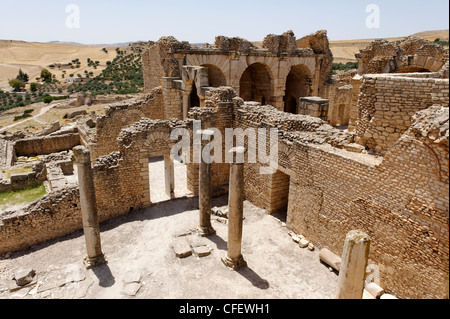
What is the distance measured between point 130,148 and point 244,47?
10403 millimetres

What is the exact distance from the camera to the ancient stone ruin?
5.95 metres

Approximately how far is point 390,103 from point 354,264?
3856 millimetres

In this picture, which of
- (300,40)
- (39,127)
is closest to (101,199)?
(300,40)

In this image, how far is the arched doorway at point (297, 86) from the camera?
69.5ft

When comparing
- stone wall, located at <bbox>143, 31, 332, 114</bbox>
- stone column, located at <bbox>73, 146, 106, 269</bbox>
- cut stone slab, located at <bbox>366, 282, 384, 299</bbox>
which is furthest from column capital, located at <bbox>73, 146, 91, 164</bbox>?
cut stone slab, located at <bbox>366, 282, 384, 299</bbox>

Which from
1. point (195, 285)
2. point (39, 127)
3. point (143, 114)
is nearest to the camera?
point (195, 285)

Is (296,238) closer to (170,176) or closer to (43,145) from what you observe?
(170,176)

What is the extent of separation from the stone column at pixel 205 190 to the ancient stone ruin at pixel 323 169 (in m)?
0.04

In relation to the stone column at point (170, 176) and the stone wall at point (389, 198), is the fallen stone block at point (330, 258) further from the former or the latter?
the stone column at point (170, 176)

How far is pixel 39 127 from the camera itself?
2622cm

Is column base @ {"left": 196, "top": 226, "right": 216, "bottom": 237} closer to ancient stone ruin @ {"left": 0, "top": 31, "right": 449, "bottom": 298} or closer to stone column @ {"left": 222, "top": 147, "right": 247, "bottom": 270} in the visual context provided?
ancient stone ruin @ {"left": 0, "top": 31, "right": 449, "bottom": 298}
